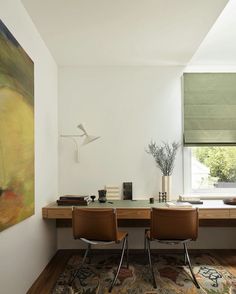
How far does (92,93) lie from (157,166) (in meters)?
1.44

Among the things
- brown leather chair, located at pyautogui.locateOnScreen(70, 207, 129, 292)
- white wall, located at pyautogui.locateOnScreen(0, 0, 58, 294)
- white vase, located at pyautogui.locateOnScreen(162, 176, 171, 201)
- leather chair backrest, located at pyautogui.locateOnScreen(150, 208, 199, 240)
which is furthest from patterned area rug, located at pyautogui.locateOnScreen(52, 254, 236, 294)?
white vase, located at pyautogui.locateOnScreen(162, 176, 171, 201)

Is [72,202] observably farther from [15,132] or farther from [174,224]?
[15,132]

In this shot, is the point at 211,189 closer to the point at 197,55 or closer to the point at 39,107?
the point at 197,55

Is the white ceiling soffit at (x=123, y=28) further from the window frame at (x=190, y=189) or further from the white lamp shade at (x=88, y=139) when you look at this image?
the window frame at (x=190, y=189)

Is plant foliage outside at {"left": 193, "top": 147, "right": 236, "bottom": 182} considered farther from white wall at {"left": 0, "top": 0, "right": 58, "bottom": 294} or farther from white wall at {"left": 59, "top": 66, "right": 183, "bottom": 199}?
white wall at {"left": 0, "top": 0, "right": 58, "bottom": 294}

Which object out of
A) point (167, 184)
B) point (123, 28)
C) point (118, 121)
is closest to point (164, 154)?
point (167, 184)

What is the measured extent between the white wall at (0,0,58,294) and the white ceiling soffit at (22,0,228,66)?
8.6 inches

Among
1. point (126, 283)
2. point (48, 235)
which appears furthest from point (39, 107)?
point (126, 283)

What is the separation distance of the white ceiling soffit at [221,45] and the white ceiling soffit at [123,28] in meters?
0.14

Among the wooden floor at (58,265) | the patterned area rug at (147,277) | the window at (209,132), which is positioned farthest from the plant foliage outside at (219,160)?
the patterned area rug at (147,277)

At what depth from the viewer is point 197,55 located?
12.6 feet

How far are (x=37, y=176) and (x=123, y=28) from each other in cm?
187

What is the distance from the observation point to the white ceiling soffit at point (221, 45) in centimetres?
291

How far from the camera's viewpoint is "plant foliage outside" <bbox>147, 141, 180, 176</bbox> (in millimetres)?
3934
